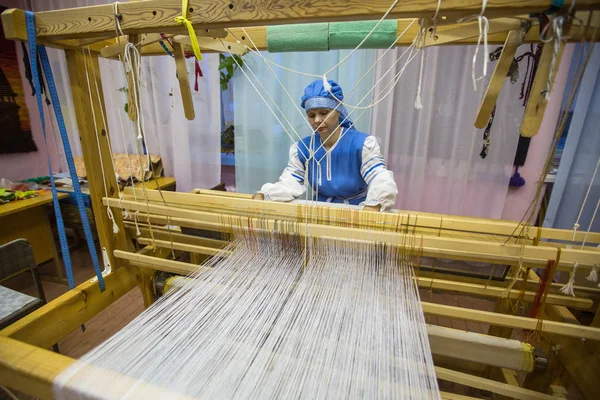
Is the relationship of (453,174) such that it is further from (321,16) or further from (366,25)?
(321,16)

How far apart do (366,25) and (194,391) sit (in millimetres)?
1060

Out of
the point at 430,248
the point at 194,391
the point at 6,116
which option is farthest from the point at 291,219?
the point at 6,116

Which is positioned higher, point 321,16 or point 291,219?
point 321,16

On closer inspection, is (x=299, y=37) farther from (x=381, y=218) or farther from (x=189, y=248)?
(x=189, y=248)

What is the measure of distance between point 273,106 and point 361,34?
149 cm

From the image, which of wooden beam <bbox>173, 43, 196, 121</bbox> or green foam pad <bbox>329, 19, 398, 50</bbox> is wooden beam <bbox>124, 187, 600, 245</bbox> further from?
green foam pad <bbox>329, 19, 398, 50</bbox>

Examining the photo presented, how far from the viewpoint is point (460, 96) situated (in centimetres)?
194

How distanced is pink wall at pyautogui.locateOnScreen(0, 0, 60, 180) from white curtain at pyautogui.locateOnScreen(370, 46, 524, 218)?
3297mm

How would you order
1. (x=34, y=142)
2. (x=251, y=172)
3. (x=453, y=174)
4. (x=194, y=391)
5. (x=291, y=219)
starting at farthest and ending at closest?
(x=34, y=142) → (x=251, y=172) → (x=453, y=174) → (x=291, y=219) → (x=194, y=391)

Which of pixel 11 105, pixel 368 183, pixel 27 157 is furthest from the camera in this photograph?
pixel 27 157

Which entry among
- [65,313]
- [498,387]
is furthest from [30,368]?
[498,387]

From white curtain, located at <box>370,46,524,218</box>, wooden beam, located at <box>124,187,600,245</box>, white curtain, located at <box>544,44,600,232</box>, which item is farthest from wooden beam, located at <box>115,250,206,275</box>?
white curtain, located at <box>544,44,600,232</box>

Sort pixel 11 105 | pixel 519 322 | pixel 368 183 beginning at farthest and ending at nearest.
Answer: pixel 11 105 < pixel 368 183 < pixel 519 322

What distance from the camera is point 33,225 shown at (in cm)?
225
